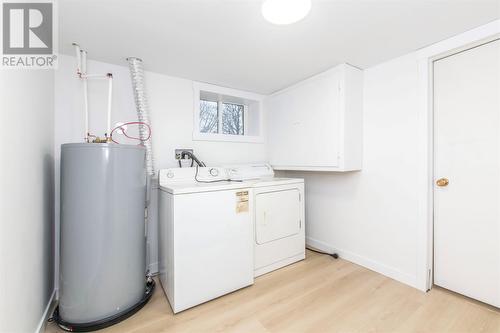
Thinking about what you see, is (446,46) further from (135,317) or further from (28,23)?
(135,317)

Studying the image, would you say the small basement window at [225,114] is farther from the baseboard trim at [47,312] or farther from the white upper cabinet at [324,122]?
the baseboard trim at [47,312]

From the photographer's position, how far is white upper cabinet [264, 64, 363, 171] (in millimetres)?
2209

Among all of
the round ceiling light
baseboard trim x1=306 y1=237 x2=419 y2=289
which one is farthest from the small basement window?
baseboard trim x1=306 y1=237 x2=419 y2=289

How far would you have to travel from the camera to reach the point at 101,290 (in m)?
1.49

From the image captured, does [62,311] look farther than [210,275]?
No

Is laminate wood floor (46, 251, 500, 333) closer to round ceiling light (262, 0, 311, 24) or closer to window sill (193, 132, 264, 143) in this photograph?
window sill (193, 132, 264, 143)

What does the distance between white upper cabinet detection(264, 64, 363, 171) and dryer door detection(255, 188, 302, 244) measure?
1.56 ft

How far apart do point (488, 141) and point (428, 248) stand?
0.99 meters

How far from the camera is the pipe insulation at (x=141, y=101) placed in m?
2.01

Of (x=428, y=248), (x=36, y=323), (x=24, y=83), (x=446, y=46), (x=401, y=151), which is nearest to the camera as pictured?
(x=24, y=83)

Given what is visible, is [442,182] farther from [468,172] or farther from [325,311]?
[325,311]

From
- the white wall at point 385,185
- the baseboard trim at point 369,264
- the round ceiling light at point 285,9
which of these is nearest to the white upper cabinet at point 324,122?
the white wall at point 385,185

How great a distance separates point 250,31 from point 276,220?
1789 mm

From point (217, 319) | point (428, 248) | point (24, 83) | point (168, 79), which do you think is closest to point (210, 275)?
point (217, 319)
